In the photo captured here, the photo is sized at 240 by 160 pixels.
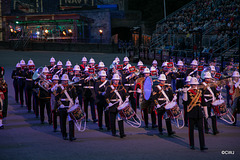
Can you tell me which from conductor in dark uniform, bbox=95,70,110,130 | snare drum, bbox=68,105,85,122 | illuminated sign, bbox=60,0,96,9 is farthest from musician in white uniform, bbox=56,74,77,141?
illuminated sign, bbox=60,0,96,9

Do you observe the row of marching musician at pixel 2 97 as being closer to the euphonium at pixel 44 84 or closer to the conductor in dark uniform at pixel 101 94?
the euphonium at pixel 44 84

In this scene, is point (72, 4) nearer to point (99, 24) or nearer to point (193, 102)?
point (99, 24)

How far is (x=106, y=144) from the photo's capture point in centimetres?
1005

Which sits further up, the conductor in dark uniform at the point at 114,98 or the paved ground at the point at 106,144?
the conductor in dark uniform at the point at 114,98

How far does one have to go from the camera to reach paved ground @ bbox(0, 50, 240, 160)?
29.2ft

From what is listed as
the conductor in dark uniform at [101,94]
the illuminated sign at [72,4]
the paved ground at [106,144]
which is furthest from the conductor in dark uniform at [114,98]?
the illuminated sign at [72,4]

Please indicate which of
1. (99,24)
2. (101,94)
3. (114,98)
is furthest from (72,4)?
(114,98)

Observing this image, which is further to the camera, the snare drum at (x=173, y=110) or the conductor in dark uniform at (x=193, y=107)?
the snare drum at (x=173, y=110)

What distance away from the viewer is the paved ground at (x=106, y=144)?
351 inches

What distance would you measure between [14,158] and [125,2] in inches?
1904

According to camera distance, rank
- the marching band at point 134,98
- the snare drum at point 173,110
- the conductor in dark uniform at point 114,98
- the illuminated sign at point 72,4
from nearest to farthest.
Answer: the marching band at point 134,98
the snare drum at point 173,110
the conductor in dark uniform at point 114,98
the illuminated sign at point 72,4

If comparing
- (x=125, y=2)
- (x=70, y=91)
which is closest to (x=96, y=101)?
(x=70, y=91)

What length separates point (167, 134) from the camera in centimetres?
1119

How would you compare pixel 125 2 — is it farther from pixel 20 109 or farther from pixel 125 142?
pixel 125 142
